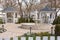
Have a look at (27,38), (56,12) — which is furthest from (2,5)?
(56,12)

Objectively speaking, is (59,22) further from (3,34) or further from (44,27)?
(3,34)

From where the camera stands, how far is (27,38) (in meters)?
3.70

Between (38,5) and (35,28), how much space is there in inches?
17.0

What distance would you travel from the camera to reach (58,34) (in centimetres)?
376

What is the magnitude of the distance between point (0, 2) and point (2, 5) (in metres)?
0.07

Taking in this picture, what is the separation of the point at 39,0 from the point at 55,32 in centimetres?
67

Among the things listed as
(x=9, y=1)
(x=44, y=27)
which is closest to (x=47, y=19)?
(x=44, y=27)

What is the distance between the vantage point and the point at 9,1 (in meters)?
3.71

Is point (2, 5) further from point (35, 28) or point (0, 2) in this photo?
point (35, 28)

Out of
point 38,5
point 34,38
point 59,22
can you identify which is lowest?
point 34,38

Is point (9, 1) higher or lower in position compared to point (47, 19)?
higher

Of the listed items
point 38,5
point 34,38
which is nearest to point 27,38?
point 34,38

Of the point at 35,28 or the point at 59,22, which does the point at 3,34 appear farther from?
the point at 59,22

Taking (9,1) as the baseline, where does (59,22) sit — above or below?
below
